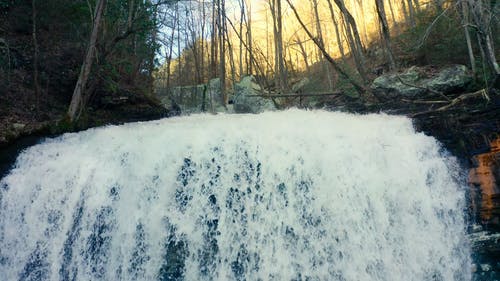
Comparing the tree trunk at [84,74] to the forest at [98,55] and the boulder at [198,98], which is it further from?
the boulder at [198,98]

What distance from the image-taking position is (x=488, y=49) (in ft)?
23.2

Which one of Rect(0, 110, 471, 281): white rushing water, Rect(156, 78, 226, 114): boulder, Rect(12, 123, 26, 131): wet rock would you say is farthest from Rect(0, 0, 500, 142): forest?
Rect(156, 78, 226, 114): boulder

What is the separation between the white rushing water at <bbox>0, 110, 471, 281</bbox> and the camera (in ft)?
17.3

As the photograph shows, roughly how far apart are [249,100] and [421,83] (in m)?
8.95

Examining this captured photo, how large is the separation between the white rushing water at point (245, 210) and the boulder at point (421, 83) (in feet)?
9.67

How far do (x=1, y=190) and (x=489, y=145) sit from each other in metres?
8.55

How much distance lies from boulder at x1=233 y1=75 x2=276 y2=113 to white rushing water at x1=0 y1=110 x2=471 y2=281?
968cm

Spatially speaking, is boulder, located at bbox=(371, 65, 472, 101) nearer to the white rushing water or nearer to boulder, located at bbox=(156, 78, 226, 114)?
the white rushing water

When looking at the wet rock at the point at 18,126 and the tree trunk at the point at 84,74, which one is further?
the tree trunk at the point at 84,74

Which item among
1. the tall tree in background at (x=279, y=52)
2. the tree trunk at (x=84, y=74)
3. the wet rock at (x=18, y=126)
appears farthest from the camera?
the tall tree in background at (x=279, y=52)

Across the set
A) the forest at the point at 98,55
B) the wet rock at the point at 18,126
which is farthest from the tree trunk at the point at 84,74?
the wet rock at the point at 18,126

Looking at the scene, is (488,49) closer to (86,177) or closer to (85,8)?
(86,177)

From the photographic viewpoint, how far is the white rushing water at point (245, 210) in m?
5.27

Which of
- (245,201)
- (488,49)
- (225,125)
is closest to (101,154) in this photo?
(225,125)
